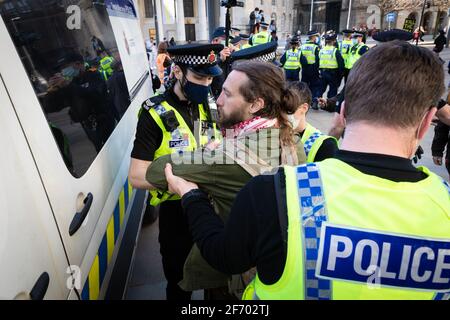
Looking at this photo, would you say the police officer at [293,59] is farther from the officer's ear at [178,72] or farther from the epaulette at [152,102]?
the epaulette at [152,102]

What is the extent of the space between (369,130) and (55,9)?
1.28 m

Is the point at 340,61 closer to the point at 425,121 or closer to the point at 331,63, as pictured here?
the point at 331,63

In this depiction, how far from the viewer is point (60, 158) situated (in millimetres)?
1152

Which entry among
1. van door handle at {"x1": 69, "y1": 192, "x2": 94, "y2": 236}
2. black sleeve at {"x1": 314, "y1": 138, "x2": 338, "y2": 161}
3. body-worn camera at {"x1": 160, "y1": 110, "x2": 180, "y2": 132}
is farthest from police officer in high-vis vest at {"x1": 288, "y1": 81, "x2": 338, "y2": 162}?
van door handle at {"x1": 69, "y1": 192, "x2": 94, "y2": 236}

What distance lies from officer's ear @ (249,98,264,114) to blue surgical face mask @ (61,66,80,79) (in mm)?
774

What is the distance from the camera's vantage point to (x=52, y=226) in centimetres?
101

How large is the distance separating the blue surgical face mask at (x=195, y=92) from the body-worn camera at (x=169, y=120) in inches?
7.7

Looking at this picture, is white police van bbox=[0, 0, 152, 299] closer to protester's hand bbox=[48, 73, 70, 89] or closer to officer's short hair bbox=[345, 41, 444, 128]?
protester's hand bbox=[48, 73, 70, 89]

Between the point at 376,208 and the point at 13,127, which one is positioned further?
the point at 13,127

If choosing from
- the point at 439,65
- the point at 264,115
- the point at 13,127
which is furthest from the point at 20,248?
the point at 439,65

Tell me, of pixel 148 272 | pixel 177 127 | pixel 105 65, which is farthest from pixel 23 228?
pixel 148 272

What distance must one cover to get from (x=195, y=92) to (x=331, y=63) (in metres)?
7.66

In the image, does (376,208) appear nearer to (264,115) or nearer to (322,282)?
(322,282)

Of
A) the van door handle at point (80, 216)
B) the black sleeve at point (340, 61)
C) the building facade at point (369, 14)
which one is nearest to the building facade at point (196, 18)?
the building facade at point (369, 14)
